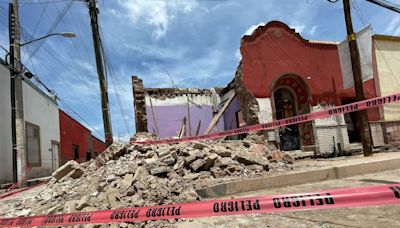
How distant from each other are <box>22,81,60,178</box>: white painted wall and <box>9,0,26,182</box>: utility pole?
3229 millimetres

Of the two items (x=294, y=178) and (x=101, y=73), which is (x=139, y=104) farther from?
(x=294, y=178)

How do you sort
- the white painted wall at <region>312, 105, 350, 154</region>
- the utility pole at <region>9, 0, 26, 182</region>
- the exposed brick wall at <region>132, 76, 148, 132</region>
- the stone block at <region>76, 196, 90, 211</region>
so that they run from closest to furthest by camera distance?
1. the stone block at <region>76, 196, 90, 211</region>
2. the utility pole at <region>9, 0, 26, 182</region>
3. the white painted wall at <region>312, 105, 350, 154</region>
4. the exposed brick wall at <region>132, 76, 148, 132</region>

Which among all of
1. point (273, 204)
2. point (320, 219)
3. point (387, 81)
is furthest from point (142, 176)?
point (387, 81)

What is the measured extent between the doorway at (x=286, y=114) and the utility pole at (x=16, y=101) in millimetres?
11459

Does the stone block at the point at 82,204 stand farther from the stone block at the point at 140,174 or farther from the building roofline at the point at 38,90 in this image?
the building roofline at the point at 38,90

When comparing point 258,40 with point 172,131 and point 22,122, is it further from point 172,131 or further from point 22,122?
point 22,122

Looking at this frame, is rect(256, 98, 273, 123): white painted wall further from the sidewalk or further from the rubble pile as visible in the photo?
the sidewalk

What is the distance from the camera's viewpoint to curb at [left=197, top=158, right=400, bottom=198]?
21.4 feet

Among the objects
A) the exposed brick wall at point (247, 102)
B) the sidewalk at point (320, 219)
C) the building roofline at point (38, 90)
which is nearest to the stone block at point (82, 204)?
the sidewalk at point (320, 219)

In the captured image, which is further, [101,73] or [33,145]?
[33,145]

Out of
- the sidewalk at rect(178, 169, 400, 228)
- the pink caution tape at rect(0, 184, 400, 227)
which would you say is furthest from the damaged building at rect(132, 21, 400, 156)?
the pink caution tape at rect(0, 184, 400, 227)

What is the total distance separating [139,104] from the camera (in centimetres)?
1702

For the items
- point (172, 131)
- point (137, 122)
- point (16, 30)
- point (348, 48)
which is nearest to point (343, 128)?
point (348, 48)

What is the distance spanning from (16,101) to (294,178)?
35.3 ft
